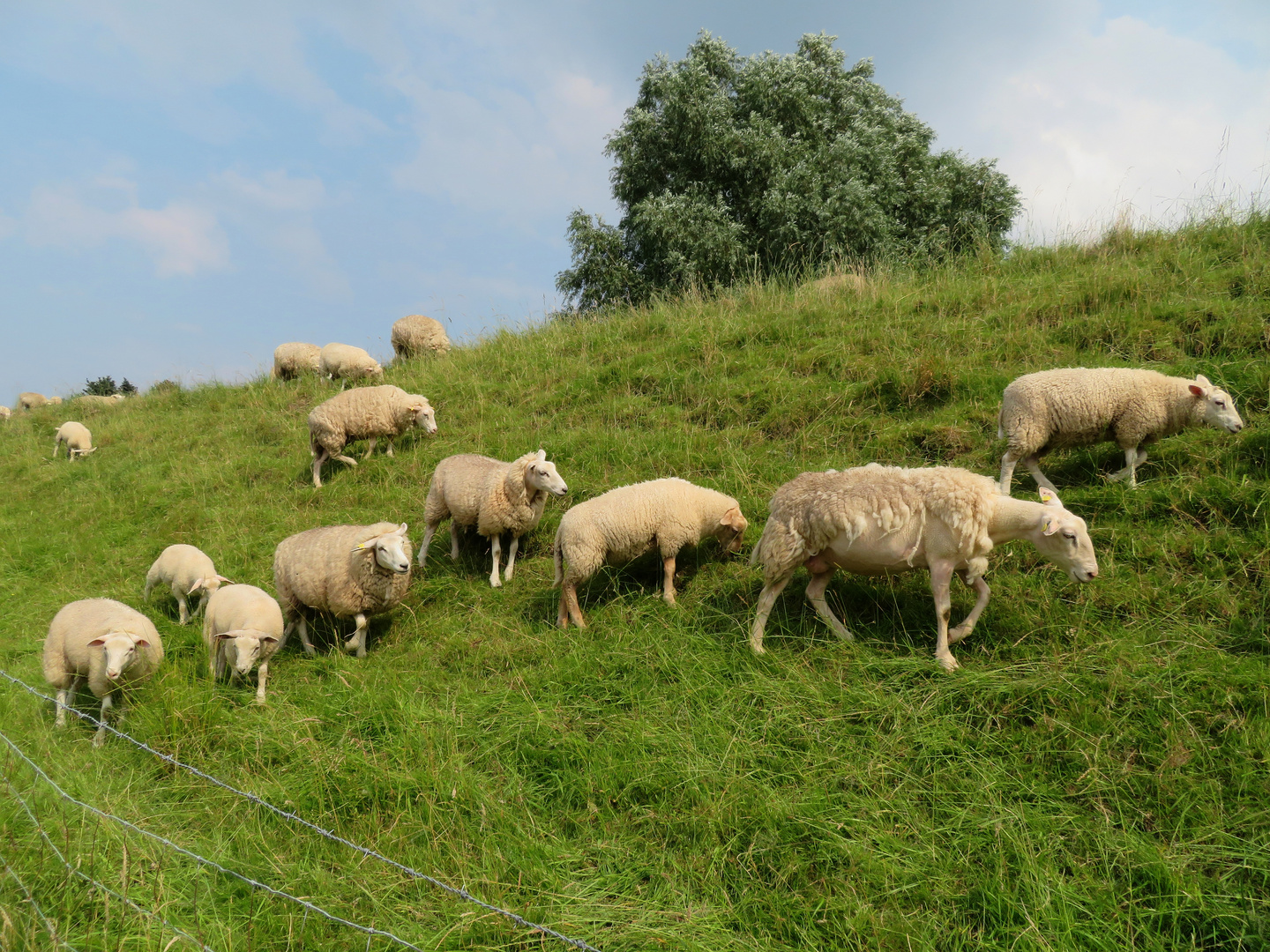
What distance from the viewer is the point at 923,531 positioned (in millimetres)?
4723

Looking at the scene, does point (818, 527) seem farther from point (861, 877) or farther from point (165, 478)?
point (165, 478)

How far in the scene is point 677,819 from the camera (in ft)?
12.5

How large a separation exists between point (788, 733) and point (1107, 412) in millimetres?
4304

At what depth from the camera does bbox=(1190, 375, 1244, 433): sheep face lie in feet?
19.2

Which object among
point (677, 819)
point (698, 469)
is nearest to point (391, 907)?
point (677, 819)

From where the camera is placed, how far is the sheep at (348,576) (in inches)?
247

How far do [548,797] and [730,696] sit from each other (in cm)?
134

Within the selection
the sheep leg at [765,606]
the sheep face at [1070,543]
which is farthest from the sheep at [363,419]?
the sheep face at [1070,543]

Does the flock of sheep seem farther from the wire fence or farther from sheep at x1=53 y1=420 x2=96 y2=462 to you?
sheep at x1=53 y1=420 x2=96 y2=462

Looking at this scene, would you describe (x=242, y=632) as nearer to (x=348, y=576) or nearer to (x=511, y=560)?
(x=348, y=576)

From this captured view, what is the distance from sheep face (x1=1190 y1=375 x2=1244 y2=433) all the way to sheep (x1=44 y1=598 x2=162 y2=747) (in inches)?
359

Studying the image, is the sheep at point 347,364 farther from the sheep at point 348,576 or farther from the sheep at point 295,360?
the sheep at point 348,576

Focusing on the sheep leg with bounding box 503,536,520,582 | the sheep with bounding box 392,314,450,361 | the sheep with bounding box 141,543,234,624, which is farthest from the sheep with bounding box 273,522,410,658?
the sheep with bounding box 392,314,450,361

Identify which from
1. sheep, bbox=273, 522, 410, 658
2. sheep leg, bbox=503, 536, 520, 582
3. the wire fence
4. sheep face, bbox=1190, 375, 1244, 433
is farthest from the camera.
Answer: sheep leg, bbox=503, 536, 520, 582
